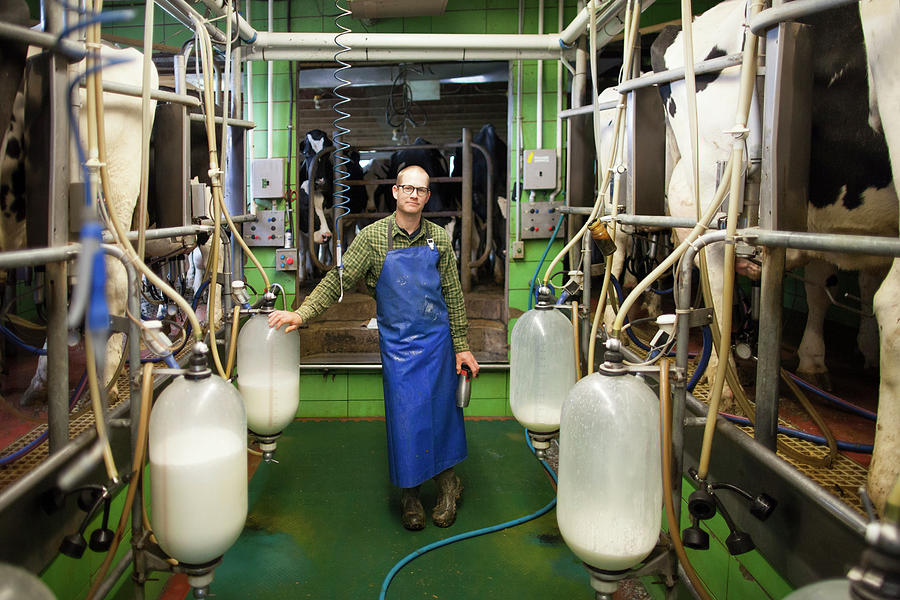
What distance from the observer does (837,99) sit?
1980mm

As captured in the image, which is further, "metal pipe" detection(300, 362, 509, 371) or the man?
"metal pipe" detection(300, 362, 509, 371)

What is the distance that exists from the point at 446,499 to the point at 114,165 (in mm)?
2120

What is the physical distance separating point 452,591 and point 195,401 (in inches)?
59.5

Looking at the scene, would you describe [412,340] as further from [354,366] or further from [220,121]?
[354,366]

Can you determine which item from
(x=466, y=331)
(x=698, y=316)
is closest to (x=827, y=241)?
(x=698, y=316)

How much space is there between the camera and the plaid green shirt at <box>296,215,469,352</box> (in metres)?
2.76

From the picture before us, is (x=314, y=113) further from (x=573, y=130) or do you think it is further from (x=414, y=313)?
(x=414, y=313)

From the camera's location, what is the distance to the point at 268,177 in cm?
439

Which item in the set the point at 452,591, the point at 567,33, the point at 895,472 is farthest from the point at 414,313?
the point at 567,33

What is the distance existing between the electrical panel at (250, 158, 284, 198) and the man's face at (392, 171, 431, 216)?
1.83 metres

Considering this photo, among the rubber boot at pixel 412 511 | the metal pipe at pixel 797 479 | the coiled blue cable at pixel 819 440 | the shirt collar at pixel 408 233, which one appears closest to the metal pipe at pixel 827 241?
the metal pipe at pixel 797 479

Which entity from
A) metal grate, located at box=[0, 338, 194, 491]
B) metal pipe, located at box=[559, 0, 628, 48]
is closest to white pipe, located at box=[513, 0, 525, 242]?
metal pipe, located at box=[559, 0, 628, 48]

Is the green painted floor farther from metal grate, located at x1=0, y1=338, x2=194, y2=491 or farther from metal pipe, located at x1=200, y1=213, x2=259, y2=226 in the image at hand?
metal pipe, located at x1=200, y1=213, x2=259, y2=226

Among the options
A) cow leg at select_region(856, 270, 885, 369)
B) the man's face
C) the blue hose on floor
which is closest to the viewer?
the blue hose on floor
